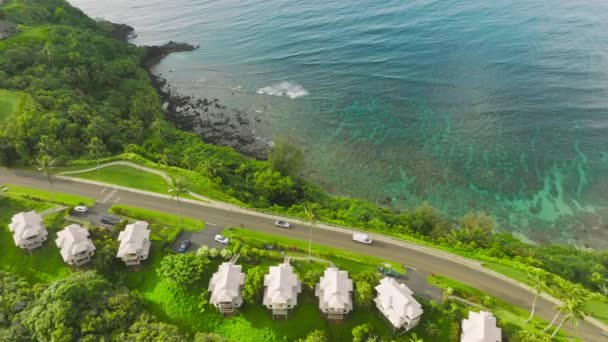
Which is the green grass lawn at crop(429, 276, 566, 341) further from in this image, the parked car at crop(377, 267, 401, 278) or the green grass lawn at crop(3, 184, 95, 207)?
the green grass lawn at crop(3, 184, 95, 207)

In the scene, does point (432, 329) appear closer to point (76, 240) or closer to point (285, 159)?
point (285, 159)

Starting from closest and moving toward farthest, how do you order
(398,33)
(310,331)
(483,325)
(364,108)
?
(483,325) < (310,331) < (364,108) < (398,33)

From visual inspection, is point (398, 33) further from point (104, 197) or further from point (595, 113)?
point (104, 197)

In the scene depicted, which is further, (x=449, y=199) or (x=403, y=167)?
(x=403, y=167)

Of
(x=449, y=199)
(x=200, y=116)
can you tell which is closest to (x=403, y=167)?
(x=449, y=199)

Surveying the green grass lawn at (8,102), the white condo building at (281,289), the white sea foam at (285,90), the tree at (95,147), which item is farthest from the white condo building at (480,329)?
the green grass lawn at (8,102)

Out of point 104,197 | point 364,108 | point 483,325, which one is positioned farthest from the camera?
point 364,108

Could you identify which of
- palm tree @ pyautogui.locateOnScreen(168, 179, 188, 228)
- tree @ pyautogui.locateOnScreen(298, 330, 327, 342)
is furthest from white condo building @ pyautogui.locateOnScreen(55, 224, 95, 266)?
tree @ pyautogui.locateOnScreen(298, 330, 327, 342)
